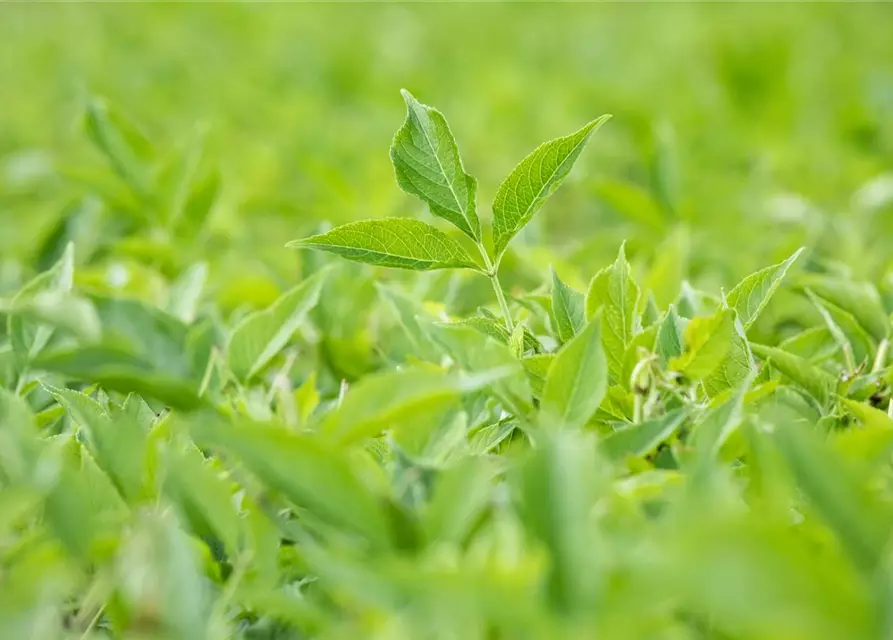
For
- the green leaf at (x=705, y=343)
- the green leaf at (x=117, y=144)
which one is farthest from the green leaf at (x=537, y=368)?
the green leaf at (x=117, y=144)

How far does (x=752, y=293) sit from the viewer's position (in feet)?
3.72

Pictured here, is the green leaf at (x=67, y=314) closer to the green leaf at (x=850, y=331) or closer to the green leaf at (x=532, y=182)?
the green leaf at (x=532, y=182)

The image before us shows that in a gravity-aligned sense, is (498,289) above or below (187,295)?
above

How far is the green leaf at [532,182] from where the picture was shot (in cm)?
107

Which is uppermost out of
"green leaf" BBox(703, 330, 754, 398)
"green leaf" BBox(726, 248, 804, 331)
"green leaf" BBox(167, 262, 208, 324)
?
"green leaf" BBox(726, 248, 804, 331)

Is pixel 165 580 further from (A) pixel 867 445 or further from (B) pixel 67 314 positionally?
(A) pixel 867 445

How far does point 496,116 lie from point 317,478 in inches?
110

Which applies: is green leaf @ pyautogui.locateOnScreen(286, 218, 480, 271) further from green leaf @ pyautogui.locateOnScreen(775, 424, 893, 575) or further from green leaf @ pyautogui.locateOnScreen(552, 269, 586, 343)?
green leaf @ pyautogui.locateOnScreen(775, 424, 893, 575)

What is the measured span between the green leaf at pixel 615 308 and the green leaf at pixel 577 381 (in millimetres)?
152

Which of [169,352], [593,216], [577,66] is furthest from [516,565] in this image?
[577,66]

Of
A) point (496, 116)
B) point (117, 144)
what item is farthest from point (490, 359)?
point (496, 116)

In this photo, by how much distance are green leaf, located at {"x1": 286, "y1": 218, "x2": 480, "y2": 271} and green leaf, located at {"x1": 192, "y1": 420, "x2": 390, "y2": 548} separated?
0.33m

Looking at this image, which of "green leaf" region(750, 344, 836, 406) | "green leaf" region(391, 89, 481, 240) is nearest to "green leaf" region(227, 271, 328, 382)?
"green leaf" region(391, 89, 481, 240)

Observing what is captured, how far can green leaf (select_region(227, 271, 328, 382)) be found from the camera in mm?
1140
